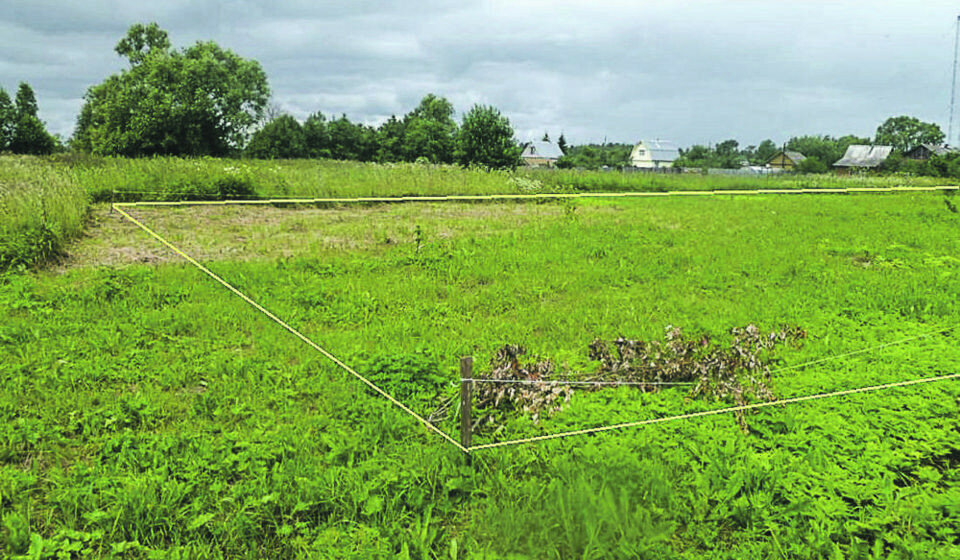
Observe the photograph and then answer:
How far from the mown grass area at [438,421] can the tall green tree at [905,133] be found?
28.7 meters

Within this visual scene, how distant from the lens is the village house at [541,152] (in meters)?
62.4

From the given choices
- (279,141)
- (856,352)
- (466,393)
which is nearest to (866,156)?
(279,141)

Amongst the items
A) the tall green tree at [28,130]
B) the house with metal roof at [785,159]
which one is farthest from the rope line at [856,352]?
the house with metal roof at [785,159]

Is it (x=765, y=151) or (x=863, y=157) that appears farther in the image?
(x=765, y=151)

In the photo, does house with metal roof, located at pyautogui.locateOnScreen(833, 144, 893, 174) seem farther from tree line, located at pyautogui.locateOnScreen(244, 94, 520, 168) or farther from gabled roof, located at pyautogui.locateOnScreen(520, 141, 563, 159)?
gabled roof, located at pyautogui.locateOnScreen(520, 141, 563, 159)

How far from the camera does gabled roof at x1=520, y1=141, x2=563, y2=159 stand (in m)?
64.4

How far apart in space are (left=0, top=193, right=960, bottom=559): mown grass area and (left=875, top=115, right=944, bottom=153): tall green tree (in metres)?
28.7

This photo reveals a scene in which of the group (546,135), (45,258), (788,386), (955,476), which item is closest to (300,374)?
(788,386)

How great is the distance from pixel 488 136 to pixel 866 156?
70.3ft

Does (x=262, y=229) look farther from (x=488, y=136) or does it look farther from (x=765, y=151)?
(x=765, y=151)

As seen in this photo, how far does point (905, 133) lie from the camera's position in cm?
3206

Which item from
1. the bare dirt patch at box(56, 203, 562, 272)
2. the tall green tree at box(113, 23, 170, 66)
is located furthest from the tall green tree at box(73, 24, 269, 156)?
the bare dirt patch at box(56, 203, 562, 272)

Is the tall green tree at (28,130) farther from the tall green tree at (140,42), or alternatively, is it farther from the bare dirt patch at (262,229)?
the bare dirt patch at (262,229)

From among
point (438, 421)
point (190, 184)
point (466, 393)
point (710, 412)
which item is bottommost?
Result: point (438, 421)
